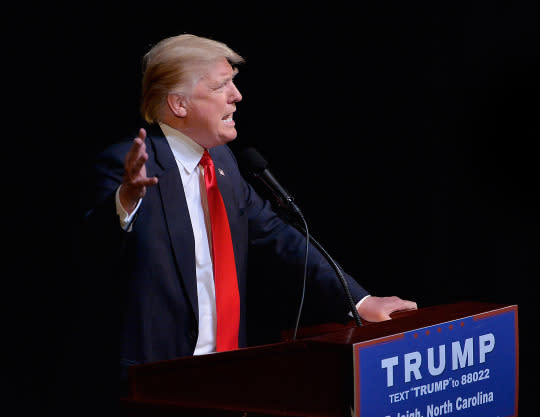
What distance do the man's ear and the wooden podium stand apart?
726mm

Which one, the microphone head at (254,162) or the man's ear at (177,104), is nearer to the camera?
the microphone head at (254,162)

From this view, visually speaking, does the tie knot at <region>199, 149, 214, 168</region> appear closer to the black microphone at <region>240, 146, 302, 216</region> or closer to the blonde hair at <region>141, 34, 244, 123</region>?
the blonde hair at <region>141, 34, 244, 123</region>

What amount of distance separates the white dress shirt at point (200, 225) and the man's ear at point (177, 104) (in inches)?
2.1

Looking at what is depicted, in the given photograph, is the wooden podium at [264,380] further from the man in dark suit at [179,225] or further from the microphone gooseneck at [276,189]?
the man in dark suit at [179,225]

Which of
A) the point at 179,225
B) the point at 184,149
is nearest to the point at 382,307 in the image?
the point at 179,225

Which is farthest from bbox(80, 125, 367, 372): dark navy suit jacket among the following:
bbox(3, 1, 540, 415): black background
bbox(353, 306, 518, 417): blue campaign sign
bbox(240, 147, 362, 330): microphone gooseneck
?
bbox(3, 1, 540, 415): black background

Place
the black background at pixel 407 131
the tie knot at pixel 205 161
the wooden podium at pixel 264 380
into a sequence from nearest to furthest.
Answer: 1. the wooden podium at pixel 264 380
2. the tie knot at pixel 205 161
3. the black background at pixel 407 131

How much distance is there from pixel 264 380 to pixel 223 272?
0.54 m

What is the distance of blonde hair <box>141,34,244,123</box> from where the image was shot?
228cm

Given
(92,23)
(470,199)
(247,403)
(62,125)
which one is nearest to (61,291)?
(62,125)

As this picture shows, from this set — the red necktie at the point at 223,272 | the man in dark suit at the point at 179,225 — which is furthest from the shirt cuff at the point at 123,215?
the red necktie at the point at 223,272

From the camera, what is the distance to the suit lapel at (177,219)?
2.14m

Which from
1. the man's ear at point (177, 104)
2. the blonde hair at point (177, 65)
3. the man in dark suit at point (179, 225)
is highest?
the blonde hair at point (177, 65)

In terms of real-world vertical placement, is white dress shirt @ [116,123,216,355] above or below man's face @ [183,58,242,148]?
below
